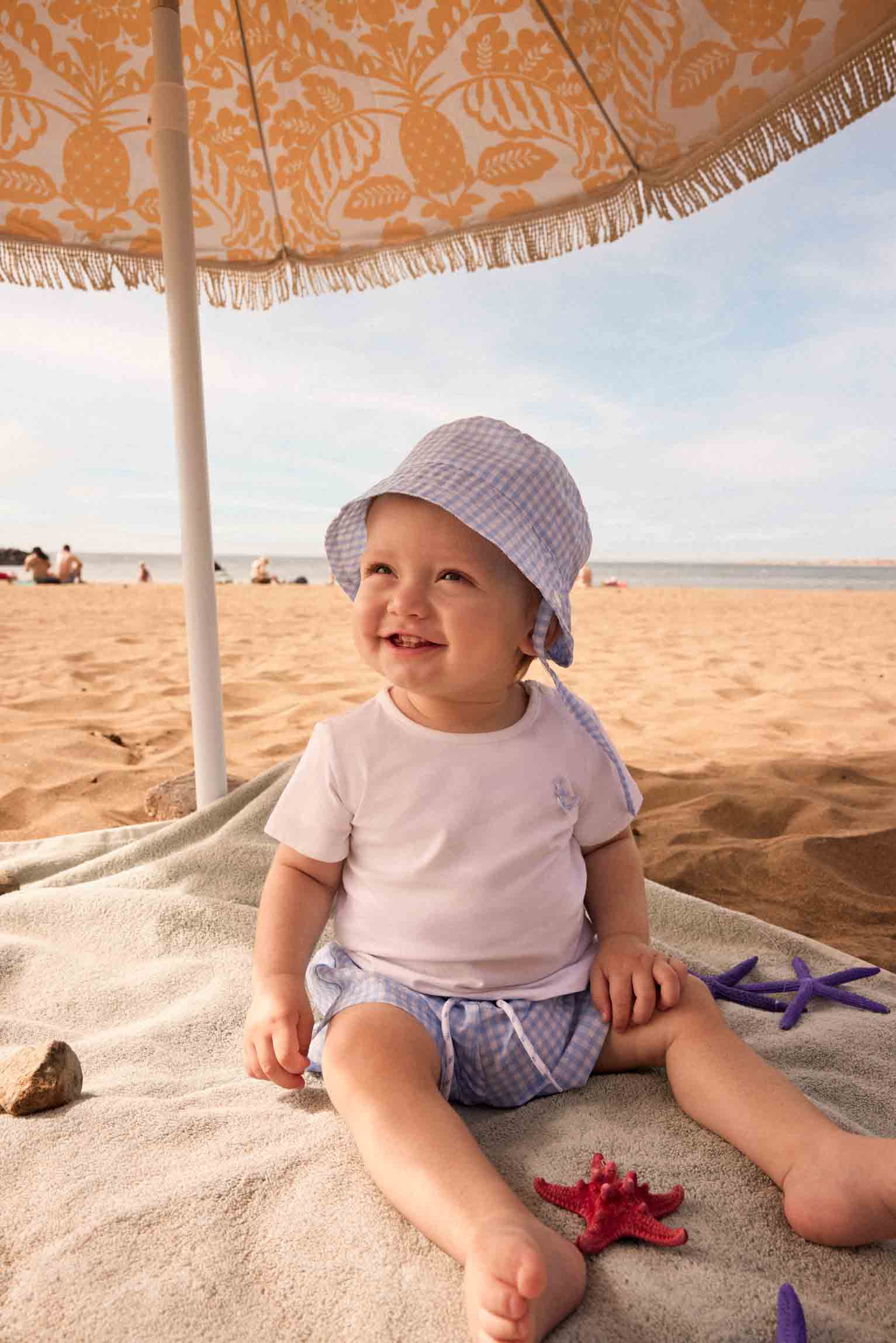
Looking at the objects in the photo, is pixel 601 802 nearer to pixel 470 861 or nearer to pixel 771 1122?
pixel 470 861

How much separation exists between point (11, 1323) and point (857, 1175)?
89cm

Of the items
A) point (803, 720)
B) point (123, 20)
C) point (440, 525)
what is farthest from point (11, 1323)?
point (803, 720)

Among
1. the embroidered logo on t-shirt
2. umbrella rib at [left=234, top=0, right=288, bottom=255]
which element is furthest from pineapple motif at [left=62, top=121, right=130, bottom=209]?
the embroidered logo on t-shirt

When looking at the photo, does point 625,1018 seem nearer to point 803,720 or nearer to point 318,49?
point 318,49

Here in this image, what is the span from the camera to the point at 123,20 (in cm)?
249

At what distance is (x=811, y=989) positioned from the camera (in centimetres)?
168

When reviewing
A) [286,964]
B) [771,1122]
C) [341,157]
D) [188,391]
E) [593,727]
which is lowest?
[771,1122]

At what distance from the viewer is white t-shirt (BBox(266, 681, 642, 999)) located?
1.36 meters

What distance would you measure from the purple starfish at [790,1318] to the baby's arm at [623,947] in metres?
0.46

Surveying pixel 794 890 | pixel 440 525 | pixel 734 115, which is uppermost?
pixel 734 115

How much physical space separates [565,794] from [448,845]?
0.69 ft

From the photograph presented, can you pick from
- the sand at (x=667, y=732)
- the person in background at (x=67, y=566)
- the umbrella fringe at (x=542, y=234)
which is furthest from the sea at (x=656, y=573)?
the umbrella fringe at (x=542, y=234)

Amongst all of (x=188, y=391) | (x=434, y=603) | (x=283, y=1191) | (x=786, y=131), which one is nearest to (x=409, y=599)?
(x=434, y=603)

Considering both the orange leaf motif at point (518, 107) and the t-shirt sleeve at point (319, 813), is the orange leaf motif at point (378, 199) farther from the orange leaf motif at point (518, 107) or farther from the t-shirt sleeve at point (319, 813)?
the t-shirt sleeve at point (319, 813)
